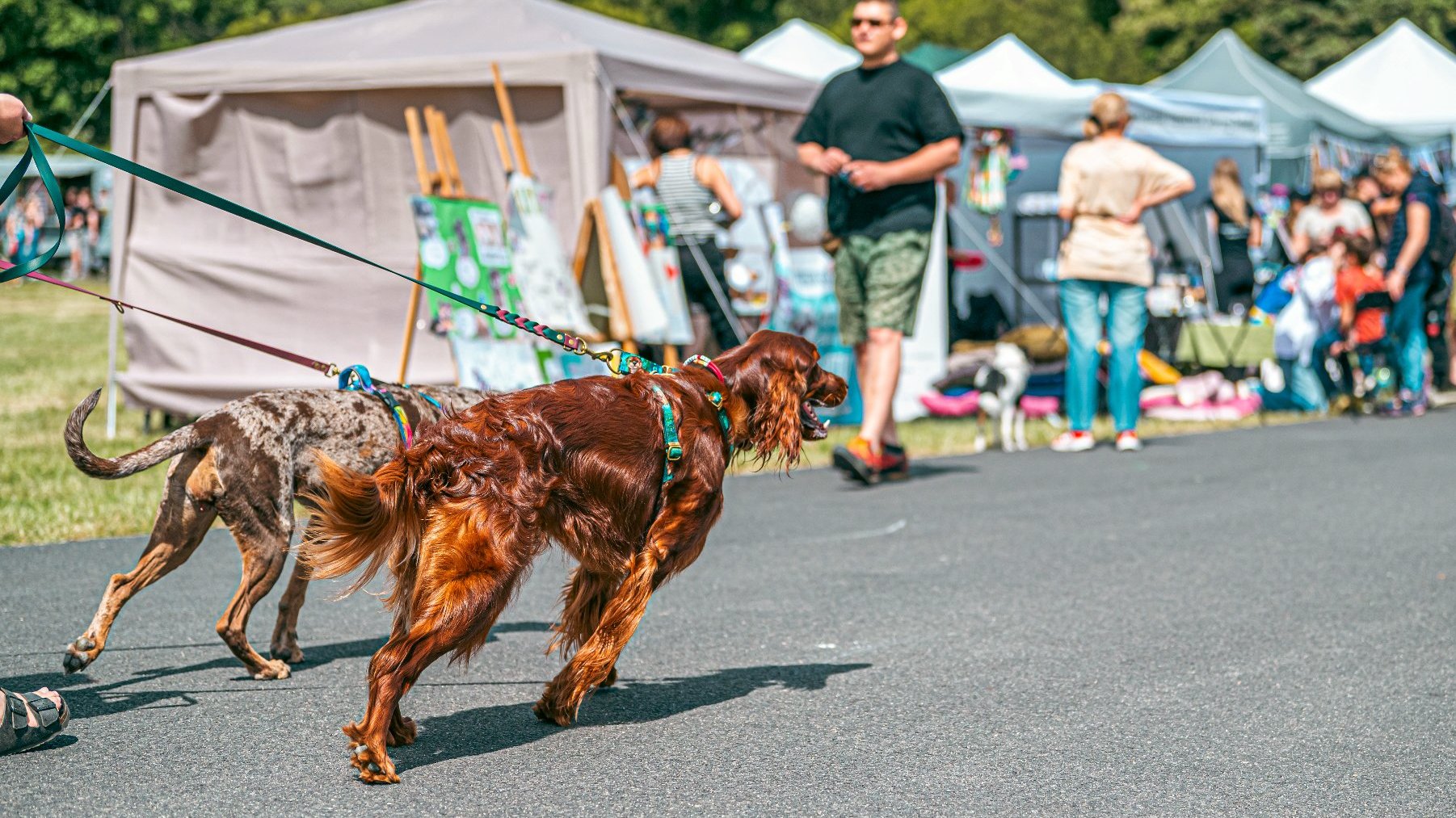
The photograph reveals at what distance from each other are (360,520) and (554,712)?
2.72 feet

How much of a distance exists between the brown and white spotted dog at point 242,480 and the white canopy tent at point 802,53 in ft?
52.0

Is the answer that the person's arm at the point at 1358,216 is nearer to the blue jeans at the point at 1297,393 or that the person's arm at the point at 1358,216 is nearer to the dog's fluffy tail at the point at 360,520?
the blue jeans at the point at 1297,393

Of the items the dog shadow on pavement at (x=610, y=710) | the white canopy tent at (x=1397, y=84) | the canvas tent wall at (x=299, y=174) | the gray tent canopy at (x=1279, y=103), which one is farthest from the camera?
the white canopy tent at (x=1397, y=84)

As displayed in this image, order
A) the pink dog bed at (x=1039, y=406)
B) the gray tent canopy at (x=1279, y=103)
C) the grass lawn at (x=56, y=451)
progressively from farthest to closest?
the gray tent canopy at (x=1279, y=103) → the pink dog bed at (x=1039, y=406) → the grass lawn at (x=56, y=451)

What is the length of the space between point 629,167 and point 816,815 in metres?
7.38

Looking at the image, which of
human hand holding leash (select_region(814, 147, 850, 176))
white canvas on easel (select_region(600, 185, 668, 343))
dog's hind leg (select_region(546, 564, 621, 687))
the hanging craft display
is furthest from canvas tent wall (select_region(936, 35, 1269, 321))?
dog's hind leg (select_region(546, 564, 621, 687))

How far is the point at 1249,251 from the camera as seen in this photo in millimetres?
15492

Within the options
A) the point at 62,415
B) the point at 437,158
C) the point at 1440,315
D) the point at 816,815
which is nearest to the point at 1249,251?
the point at 1440,315

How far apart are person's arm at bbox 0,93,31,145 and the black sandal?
4.23 feet

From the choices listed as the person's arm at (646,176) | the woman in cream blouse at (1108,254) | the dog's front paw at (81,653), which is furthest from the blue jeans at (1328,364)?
the dog's front paw at (81,653)

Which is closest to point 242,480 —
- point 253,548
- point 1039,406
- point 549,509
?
point 253,548

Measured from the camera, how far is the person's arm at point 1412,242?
12594 millimetres

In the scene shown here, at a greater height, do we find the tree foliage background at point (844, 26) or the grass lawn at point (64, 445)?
the tree foliage background at point (844, 26)

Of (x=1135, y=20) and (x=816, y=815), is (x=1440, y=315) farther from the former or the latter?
(x=1135, y=20)
